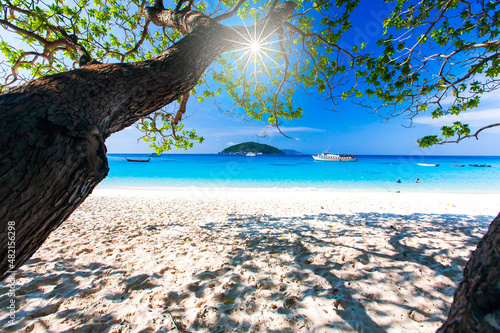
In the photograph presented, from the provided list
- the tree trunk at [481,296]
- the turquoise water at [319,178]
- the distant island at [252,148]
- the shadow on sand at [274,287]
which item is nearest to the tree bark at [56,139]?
the shadow on sand at [274,287]

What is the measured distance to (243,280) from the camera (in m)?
2.68

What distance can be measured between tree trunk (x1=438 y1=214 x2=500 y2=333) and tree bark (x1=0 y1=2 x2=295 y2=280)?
2.03 metres

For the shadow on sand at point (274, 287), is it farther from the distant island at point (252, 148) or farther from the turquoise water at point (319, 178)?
the distant island at point (252, 148)

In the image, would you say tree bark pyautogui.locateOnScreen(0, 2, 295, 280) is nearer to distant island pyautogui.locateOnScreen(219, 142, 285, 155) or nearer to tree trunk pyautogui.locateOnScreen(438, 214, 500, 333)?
tree trunk pyautogui.locateOnScreen(438, 214, 500, 333)

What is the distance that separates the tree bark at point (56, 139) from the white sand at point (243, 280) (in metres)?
1.68

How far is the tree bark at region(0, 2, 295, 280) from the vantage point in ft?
2.94

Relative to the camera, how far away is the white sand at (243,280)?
1974 millimetres

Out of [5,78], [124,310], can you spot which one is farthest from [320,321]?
[5,78]

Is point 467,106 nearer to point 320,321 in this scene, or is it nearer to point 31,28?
point 320,321

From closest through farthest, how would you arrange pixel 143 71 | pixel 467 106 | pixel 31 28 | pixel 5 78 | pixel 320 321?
pixel 143 71 < pixel 320 321 < pixel 467 106 < pixel 31 28 < pixel 5 78

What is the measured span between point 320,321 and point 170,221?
17.0 feet

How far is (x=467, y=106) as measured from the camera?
149 inches

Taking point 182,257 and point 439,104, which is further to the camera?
point 439,104

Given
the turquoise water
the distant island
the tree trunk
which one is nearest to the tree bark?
the tree trunk
